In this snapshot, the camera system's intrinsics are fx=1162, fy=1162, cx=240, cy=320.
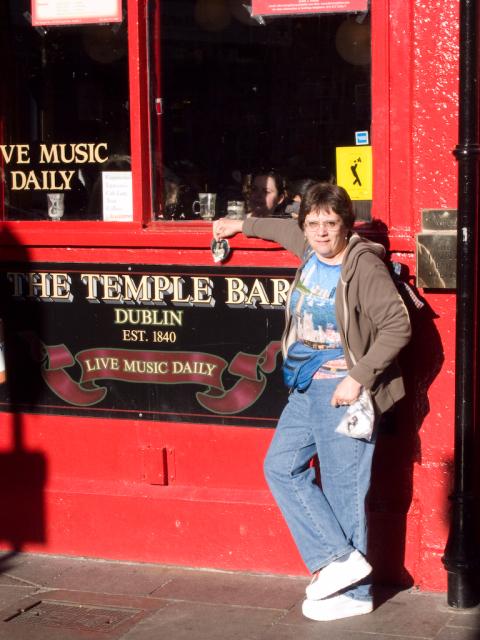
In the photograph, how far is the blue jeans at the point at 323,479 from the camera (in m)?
4.94

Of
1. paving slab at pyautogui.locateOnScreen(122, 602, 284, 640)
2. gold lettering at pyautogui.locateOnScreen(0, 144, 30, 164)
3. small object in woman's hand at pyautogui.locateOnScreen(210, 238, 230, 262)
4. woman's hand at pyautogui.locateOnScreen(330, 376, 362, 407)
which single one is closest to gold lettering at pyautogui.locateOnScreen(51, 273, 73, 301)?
gold lettering at pyautogui.locateOnScreen(0, 144, 30, 164)

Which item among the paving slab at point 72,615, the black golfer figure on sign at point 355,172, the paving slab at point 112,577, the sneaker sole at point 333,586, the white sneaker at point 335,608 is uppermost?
the black golfer figure on sign at point 355,172

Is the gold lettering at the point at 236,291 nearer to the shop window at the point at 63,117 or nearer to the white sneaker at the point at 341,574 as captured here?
the shop window at the point at 63,117

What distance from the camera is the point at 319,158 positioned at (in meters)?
5.59

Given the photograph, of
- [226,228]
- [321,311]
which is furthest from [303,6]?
[321,311]

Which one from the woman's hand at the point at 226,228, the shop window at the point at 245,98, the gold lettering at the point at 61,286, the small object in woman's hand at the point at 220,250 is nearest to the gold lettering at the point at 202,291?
the small object in woman's hand at the point at 220,250

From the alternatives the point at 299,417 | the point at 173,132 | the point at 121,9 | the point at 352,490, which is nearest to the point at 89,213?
the point at 173,132

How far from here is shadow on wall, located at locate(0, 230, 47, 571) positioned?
19.9 ft

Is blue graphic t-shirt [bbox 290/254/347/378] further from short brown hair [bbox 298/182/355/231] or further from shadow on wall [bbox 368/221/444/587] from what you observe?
shadow on wall [bbox 368/221/444/587]

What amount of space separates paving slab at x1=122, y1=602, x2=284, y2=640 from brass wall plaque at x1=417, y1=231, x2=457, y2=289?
1.63 meters

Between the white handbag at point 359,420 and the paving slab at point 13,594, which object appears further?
the paving slab at point 13,594

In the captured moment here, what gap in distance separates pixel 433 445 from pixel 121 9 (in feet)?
8.68

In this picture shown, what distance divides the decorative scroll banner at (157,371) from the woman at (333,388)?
1.69 ft

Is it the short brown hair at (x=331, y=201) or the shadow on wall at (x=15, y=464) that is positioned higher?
the short brown hair at (x=331, y=201)
